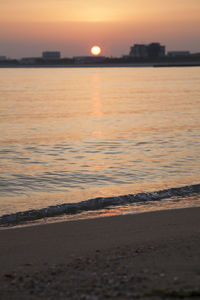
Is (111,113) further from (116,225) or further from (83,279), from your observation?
(83,279)

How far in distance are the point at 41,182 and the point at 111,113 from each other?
26099mm

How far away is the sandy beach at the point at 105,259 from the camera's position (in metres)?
5.95

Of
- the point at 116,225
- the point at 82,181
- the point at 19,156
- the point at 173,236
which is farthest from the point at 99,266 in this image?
the point at 19,156

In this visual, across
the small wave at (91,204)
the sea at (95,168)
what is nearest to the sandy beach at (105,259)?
the small wave at (91,204)

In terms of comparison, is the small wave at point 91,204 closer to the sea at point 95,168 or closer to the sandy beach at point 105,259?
the sea at point 95,168

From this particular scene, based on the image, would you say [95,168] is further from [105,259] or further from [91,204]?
[105,259]

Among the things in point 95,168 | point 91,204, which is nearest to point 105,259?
point 91,204

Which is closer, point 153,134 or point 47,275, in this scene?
point 47,275

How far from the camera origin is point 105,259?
720cm

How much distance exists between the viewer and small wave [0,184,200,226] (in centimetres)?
1114

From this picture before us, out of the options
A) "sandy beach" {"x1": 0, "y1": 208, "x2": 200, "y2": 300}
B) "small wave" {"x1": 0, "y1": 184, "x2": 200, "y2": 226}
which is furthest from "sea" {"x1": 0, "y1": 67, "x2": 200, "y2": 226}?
"sandy beach" {"x1": 0, "y1": 208, "x2": 200, "y2": 300}

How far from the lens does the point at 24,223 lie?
10703mm

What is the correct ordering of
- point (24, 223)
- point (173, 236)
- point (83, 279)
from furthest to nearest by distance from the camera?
1. point (24, 223)
2. point (173, 236)
3. point (83, 279)

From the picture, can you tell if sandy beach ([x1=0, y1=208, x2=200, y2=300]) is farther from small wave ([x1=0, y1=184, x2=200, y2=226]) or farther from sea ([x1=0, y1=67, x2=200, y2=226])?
sea ([x1=0, y1=67, x2=200, y2=226])
